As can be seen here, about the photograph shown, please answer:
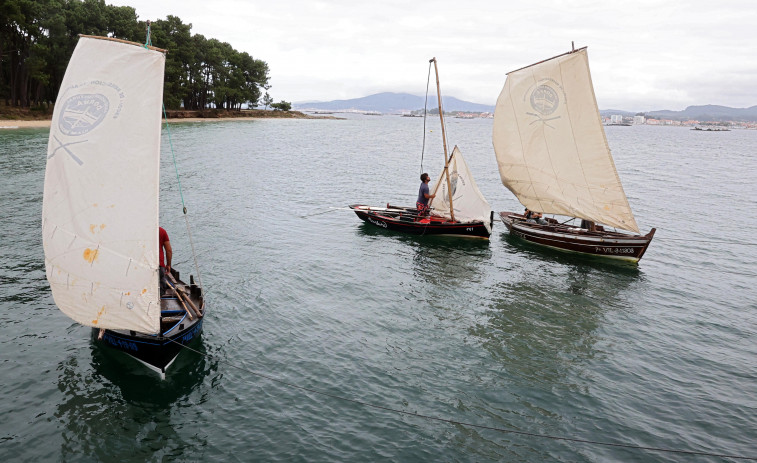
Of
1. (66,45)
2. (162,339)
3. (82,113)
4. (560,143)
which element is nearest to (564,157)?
(560,143)

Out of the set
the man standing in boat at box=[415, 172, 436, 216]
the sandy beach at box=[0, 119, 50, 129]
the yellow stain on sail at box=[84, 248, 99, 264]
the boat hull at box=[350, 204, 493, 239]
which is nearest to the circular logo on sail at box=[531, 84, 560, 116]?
the boat hull at box=[350, 204, 493, 239]

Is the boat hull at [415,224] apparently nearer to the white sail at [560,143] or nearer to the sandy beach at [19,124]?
the white sail at [560,143]

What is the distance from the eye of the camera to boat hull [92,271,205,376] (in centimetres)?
1516

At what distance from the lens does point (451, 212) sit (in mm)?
33750

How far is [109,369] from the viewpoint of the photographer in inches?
627

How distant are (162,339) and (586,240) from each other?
25747mm

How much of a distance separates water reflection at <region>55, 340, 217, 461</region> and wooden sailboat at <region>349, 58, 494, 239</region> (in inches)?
790

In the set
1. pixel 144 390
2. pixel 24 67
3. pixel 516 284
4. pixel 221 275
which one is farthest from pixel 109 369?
pixel 24 67

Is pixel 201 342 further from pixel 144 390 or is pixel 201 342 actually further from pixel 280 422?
pixel 280 422

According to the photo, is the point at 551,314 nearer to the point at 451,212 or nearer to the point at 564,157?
the point at 564,157

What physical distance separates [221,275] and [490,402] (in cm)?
1581

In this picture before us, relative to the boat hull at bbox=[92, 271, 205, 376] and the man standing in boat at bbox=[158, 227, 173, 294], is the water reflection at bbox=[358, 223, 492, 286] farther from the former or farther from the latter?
the boat hull at bbox=[92, 271, 205, 376]

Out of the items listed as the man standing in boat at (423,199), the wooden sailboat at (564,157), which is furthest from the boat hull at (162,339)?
the wooden sailboat at (564,157)

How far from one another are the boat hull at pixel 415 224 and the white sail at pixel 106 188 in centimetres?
2174
